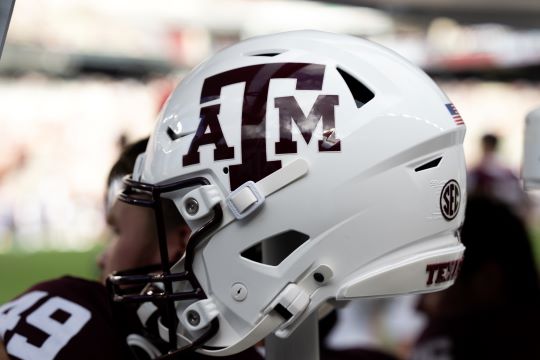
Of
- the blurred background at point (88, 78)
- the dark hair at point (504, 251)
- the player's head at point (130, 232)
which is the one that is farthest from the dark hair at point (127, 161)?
the blurred background at point (88, 78)

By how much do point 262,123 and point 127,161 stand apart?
1.32 feet

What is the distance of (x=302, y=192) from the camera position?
94 centimetres

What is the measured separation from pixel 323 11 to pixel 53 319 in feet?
15.7

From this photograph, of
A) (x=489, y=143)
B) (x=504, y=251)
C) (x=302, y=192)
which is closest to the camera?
(x=302, y=192)

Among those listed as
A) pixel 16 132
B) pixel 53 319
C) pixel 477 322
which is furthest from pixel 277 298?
pixel 16 132

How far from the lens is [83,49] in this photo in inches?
244

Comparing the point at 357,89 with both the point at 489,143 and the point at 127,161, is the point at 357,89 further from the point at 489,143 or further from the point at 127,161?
the point at 489,143

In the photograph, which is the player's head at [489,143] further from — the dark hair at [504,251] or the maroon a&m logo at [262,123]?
the maroon a&m logo at [262,123]

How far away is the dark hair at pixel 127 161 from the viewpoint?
1.28 metres

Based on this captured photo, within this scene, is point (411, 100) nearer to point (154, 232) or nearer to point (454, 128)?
point (454, 128)

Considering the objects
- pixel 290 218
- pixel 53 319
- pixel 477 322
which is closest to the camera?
pixel 290 218

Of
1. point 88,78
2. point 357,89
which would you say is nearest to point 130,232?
point 357,89

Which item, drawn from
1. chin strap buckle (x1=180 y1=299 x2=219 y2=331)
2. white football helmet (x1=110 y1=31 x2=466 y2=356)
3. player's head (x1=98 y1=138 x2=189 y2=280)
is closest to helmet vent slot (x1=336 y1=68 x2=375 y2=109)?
white football helmet (x1=110 y1=31 x2=466 y2=356)

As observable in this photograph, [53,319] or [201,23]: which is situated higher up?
[201,23]
